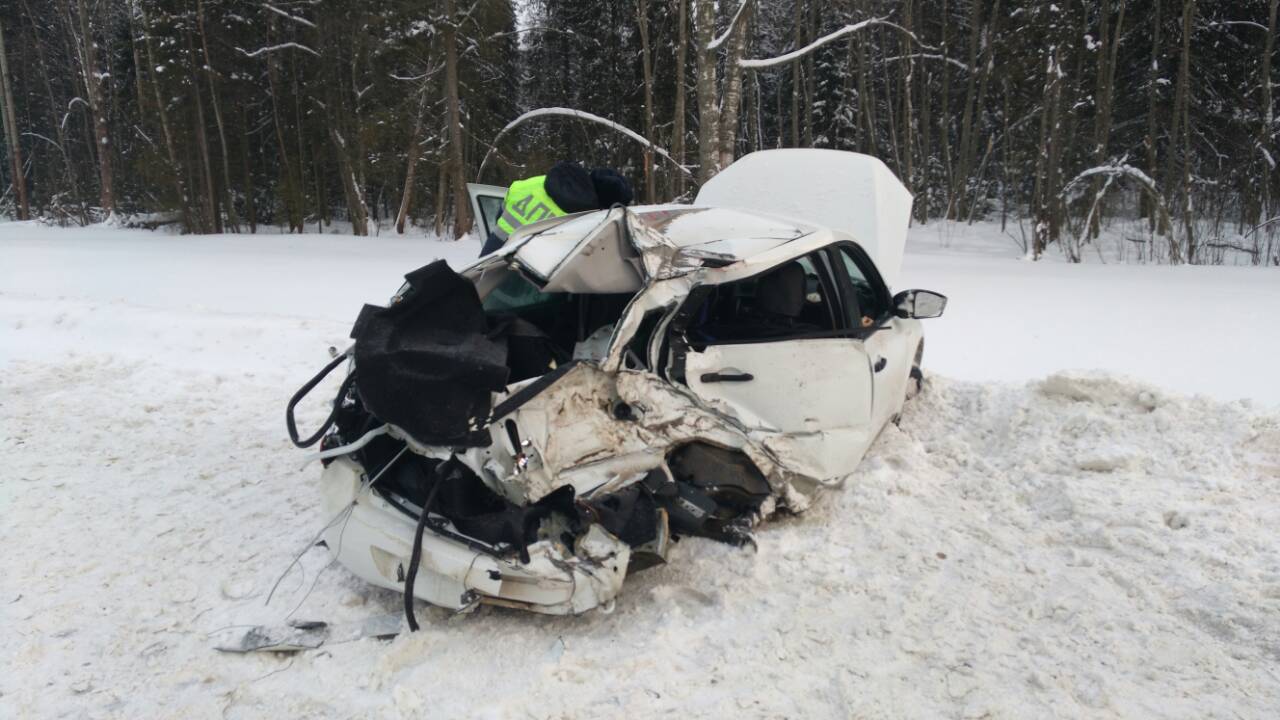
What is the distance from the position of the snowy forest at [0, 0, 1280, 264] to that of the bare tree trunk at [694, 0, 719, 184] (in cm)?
4

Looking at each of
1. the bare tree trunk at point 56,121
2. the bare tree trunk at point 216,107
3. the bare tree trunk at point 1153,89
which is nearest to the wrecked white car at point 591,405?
the bare tree trunk at point 1153,89

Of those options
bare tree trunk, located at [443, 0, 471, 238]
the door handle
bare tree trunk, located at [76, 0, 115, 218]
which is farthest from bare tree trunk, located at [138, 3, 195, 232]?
the door handle

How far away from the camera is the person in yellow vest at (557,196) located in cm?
470

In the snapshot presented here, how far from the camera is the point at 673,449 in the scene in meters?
3.36

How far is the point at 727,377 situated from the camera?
348cm

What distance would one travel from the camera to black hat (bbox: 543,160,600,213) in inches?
185

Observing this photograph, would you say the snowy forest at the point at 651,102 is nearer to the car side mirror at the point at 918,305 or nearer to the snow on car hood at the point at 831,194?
the snow on car hood at the point at 831,194

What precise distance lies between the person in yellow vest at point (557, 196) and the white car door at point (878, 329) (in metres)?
1.43

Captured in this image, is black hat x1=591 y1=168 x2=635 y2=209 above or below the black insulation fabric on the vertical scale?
above

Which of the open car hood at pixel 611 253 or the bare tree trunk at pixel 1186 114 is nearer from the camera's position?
the open car hood at pixel 611 253

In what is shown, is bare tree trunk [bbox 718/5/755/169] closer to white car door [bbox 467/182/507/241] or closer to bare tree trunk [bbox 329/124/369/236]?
white car door [bbox 467/182/507/241]

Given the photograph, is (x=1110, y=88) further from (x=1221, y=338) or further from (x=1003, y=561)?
(x=1003, y=561)

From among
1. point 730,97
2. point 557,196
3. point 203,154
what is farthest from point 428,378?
point 203,154

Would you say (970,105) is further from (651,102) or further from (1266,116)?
(651,102)
